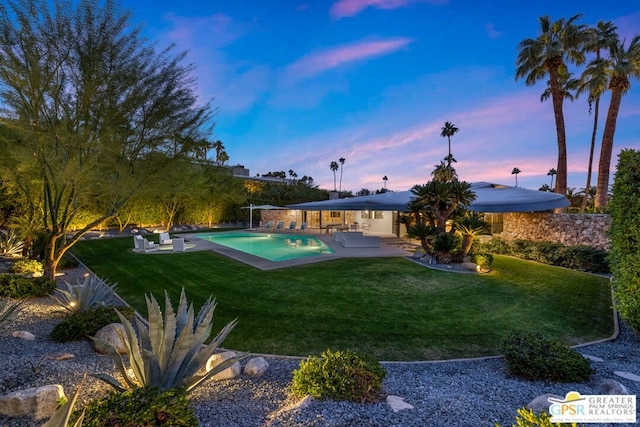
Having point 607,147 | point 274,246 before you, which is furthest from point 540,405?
point 607,147

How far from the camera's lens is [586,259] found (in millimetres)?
11547

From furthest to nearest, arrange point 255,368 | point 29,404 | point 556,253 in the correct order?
point 556,253
point 255,368
point 29,404

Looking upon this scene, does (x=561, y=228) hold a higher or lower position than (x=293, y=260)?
higher

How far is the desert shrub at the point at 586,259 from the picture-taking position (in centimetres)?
1137

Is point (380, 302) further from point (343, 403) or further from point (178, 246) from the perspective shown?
point (178, 246)

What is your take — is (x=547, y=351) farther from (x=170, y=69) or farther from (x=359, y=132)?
(x=359, y=132)

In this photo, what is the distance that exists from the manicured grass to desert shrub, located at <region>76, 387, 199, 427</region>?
9.20ft

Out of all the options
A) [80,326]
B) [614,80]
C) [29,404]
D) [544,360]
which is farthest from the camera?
[614,80]

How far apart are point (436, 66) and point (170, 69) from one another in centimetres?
1455

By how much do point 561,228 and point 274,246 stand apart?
15.8 meters

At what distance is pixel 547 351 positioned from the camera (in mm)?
4062

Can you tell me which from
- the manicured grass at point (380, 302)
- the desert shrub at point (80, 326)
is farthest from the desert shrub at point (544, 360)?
the desert shrub at point (80, 326)

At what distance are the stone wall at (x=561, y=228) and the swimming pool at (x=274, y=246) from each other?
1159 cm

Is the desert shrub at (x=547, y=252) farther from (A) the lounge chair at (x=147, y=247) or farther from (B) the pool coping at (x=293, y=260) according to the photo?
(A) the lounge chair at (x=147, y=247)
